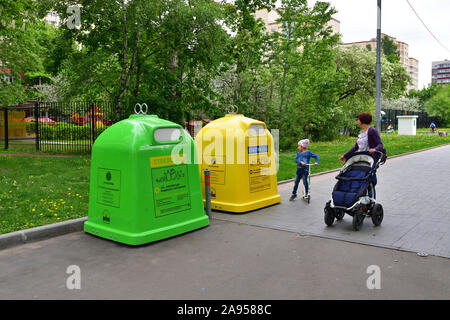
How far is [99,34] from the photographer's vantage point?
13.6m

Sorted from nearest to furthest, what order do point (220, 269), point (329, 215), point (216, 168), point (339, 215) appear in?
point (220, 269)
point (329, 215)
point (339, 215)
point (216, 168)

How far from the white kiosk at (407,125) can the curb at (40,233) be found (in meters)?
37.5

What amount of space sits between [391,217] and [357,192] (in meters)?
1.38

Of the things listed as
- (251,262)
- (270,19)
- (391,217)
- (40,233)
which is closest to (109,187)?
(40,233)

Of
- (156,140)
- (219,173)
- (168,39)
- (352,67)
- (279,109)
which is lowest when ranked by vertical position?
(219,173)

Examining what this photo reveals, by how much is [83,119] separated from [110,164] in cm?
1159

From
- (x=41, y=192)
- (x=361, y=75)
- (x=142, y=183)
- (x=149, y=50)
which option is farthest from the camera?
(x=361, y=75)

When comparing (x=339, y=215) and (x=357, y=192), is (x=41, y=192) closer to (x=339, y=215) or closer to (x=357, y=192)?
(x=339, y=215)

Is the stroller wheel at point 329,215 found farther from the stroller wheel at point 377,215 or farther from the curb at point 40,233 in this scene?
the curb at point 40,233

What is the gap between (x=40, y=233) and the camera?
234 inches

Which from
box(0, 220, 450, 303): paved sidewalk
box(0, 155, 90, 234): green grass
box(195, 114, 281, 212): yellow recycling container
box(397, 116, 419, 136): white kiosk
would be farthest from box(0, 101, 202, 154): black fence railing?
box(397, 116, 419, 136): white kiosk

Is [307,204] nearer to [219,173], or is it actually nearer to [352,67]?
[219,173]

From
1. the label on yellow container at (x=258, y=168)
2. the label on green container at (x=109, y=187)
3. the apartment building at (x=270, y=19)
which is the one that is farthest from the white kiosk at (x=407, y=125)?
the apartment building at (x=270, y=19)
